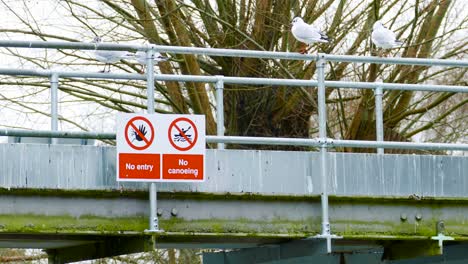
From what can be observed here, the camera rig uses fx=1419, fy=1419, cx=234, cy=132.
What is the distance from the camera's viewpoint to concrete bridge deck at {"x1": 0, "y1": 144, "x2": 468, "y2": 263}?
35.7 ft

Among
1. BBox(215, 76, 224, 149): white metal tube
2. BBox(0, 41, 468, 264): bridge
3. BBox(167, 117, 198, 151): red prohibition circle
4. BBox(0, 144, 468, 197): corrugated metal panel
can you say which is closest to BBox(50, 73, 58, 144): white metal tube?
BBox(0, 41, 468, 264): bridge

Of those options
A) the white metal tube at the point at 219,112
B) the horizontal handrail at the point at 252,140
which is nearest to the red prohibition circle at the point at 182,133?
the horizontal handrail at the point at 252,140

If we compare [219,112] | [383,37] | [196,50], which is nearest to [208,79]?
[219,112]

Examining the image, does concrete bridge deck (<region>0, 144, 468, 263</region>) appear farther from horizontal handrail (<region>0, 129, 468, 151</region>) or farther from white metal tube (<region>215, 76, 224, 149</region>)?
white metal tube (<region>215, 76, 224, 149</region>)

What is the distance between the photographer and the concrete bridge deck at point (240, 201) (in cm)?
1087

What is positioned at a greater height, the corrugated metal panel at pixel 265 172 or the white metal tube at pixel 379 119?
the white metal tube at pixel 379 119

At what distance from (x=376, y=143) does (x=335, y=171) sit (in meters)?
0.42

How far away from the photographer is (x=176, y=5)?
20141 mm

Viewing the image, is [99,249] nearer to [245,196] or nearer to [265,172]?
[245,196]

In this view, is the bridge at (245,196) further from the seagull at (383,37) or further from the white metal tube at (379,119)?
the seagull at (383,37)

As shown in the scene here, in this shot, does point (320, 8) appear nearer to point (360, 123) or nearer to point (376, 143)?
point (360, 123)

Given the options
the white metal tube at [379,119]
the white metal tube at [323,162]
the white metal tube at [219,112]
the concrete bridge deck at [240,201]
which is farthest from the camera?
the white metal tube at [379,119]

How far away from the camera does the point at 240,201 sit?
11.5m

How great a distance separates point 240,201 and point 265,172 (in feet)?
1.05
